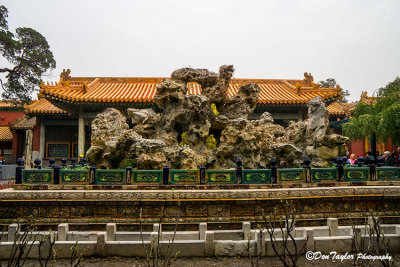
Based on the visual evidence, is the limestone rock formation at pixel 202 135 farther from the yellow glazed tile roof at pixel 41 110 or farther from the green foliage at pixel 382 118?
the yellow glazed tile roof at pixel 41 110

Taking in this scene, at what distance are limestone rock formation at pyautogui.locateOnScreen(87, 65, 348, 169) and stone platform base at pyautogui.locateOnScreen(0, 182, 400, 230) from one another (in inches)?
55.3

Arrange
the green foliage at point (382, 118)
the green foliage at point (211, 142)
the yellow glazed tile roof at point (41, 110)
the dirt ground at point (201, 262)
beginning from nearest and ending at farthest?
the dirt ground at point (201, 262) < the green foliage at point (211, 142) < the green foliage at point (382, 118) < the yellow glazed tile roof at point (41, 110)

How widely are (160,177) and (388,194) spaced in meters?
6.21

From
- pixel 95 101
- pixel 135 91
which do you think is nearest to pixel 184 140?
pixel 95 101

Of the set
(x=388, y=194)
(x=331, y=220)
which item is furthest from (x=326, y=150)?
(x=331, y=220)

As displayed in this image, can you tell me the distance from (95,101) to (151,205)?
9781 millimetres

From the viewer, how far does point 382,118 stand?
40.2 feet

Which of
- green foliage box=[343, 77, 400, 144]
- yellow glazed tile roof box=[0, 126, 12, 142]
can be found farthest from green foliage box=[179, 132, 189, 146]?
yellow glazed tile roof box=[0, 126, 12, 142]

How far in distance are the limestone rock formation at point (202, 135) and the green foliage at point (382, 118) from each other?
4.63 metres

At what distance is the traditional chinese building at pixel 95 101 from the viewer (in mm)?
15000

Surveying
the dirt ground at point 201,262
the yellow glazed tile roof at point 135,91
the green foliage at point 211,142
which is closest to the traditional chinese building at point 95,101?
the yellow glazed tile roof at point 135,91

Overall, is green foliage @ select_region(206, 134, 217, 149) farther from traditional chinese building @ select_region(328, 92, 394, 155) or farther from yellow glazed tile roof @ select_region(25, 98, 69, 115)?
yellow glazed tile roof @ select_region(25, 98, 69, 115)

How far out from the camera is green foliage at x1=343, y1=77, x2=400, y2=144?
39.5 ft

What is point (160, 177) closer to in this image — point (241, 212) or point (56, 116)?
point (241, 212)
